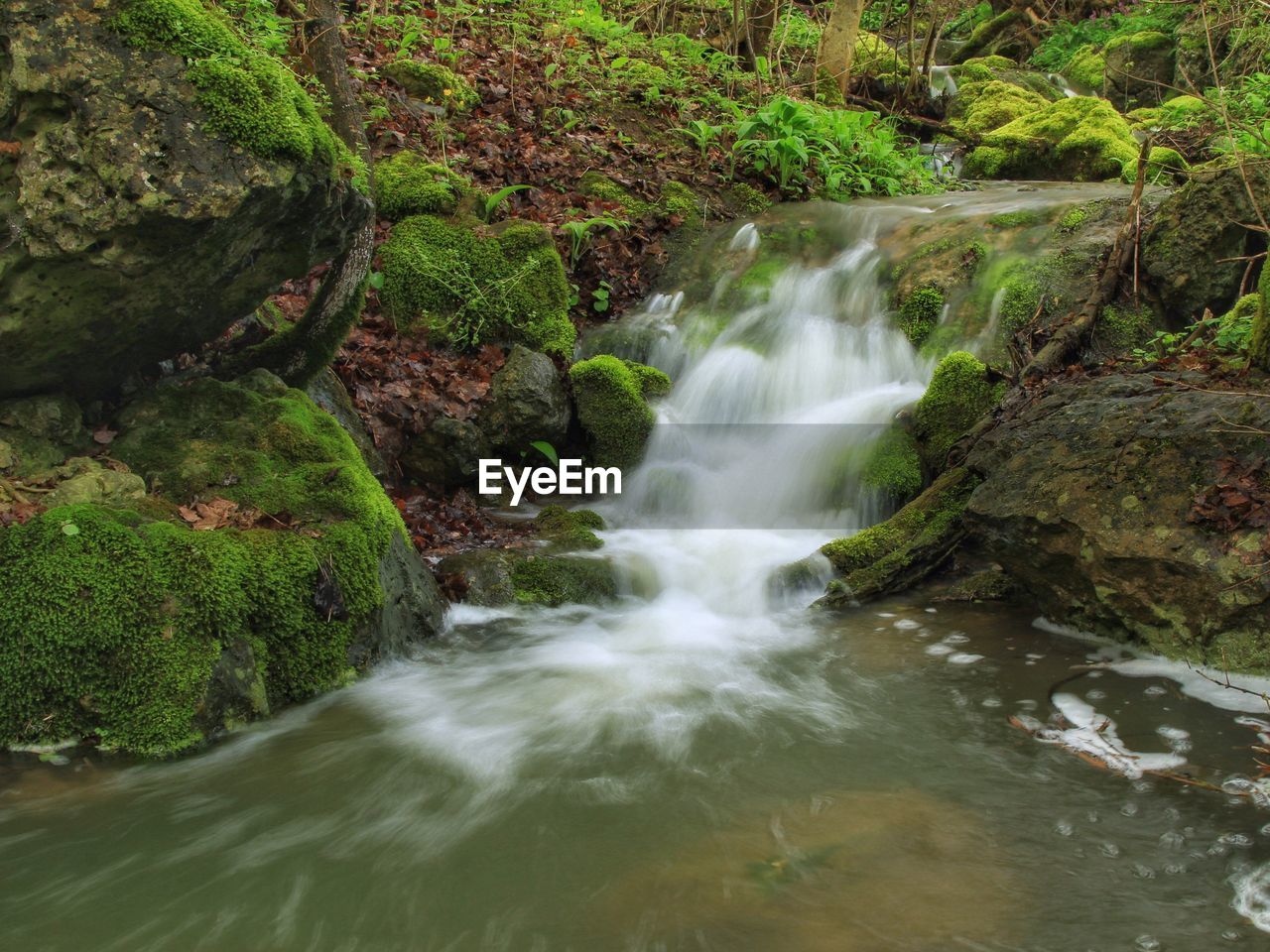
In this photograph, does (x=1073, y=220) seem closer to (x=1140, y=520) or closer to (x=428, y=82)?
(x=1140, y=520)

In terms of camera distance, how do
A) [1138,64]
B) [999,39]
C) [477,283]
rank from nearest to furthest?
1. [477,283]
2. [1138,64]
3. [999,39]

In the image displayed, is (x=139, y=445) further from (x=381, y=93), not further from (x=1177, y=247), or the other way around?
(x=1177, y=247)

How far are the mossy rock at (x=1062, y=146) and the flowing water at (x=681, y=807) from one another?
10.6 m

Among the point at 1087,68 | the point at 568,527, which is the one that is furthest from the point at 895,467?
the point at 1087,68

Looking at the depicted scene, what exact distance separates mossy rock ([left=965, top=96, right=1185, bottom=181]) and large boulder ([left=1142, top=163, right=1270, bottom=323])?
5.92m

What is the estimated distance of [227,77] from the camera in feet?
14.0

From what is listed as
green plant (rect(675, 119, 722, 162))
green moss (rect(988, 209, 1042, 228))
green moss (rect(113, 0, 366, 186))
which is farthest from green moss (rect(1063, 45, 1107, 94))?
green moss (rect(113, 0, 366, 186))

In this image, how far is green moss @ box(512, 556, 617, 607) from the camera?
19.9 ft

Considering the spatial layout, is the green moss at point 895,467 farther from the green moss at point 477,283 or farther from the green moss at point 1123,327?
the green moss at point 477,283

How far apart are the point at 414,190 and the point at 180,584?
20.3ft

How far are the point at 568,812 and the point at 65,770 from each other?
209 centimetres

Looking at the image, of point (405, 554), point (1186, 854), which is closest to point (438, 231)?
point (405, 554)

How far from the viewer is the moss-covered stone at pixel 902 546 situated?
5957mm

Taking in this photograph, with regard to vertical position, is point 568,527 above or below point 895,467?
below
